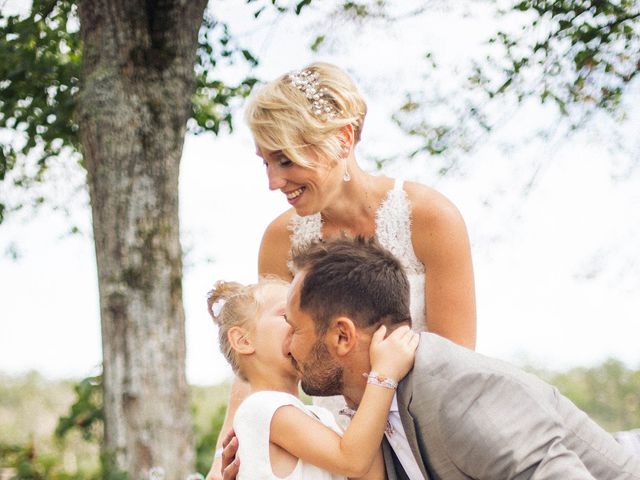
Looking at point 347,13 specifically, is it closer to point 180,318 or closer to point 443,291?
point 180,318

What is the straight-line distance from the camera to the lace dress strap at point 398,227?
3.92 metres

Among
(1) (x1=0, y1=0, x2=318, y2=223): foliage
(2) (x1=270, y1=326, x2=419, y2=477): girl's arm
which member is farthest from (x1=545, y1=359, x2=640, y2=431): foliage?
(2) (x1=270, y1=326, x2=419, y2=477): girl's arm

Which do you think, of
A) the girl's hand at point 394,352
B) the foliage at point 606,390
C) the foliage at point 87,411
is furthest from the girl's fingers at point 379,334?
the foliage at point 606,390

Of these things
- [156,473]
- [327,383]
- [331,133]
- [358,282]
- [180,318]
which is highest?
[331,133]

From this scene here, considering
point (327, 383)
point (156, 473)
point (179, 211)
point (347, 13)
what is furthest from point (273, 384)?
point (347, 13)

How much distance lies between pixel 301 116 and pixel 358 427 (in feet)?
4.76

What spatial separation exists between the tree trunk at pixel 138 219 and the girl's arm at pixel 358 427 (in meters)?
3.37

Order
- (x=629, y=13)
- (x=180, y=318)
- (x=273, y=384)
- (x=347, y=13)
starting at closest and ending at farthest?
(x=273, y=384)
(x=180, y=318)
(x=629, y=13)
(x=347, y=13)

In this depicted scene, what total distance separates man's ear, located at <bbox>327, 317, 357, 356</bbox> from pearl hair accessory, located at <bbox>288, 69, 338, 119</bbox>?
126 cm

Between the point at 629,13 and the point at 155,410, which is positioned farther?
the point at 629,13

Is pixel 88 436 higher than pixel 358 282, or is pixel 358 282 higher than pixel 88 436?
pixel 358 282

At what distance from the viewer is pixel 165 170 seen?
6.24m

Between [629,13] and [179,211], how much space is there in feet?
13.0

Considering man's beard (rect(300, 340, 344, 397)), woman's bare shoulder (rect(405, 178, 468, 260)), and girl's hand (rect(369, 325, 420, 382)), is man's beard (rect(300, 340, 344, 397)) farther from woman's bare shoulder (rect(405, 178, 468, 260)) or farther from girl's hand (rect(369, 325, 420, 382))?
woman's bare shoulder (rect(405, 178, 468, 260))
